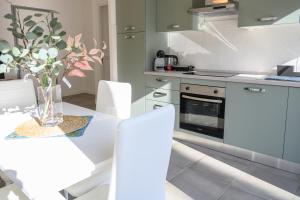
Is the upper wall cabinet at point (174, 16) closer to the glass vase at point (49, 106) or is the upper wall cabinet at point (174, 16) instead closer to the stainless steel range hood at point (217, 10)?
the stainless steel range hood at point (217, 10)

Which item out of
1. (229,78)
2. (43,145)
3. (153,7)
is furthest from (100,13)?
(43,145)

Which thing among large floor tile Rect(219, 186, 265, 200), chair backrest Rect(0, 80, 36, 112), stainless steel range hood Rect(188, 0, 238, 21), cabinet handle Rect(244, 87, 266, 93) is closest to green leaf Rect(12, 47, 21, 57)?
chair backrest Rect(0, 80, 36, 112)

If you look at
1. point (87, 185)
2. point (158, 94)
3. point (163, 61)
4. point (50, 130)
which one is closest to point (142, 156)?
point (87, 185)

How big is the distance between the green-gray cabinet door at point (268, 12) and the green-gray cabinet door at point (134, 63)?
54.1 inches

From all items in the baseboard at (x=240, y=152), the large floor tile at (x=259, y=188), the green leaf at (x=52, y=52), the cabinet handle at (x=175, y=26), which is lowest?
the large floor tile at (x=259, y=188)

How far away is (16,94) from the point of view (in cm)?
207

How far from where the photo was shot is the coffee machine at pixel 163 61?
339 cm

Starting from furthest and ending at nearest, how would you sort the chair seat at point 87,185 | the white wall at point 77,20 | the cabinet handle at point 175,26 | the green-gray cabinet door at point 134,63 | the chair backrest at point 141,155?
the white wall at point 77,20
the green-gray cabinet door at point 134,63
the cabinet handle at point 175,26
the chair seat at point 87,185
the chair backrest at point 141,155

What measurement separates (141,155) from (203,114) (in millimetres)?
2027

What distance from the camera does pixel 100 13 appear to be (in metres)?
5.82

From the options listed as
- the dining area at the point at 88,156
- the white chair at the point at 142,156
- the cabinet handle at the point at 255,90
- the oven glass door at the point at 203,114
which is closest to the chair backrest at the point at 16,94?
the dining area at the point at 88,156

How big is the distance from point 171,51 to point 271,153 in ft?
6.66

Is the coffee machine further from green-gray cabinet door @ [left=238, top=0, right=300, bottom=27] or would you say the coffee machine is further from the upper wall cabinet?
green-gray cabinet door @ [left=238, top=0, right=300, bottom=27]

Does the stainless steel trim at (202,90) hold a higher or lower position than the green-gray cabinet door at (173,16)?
lower
